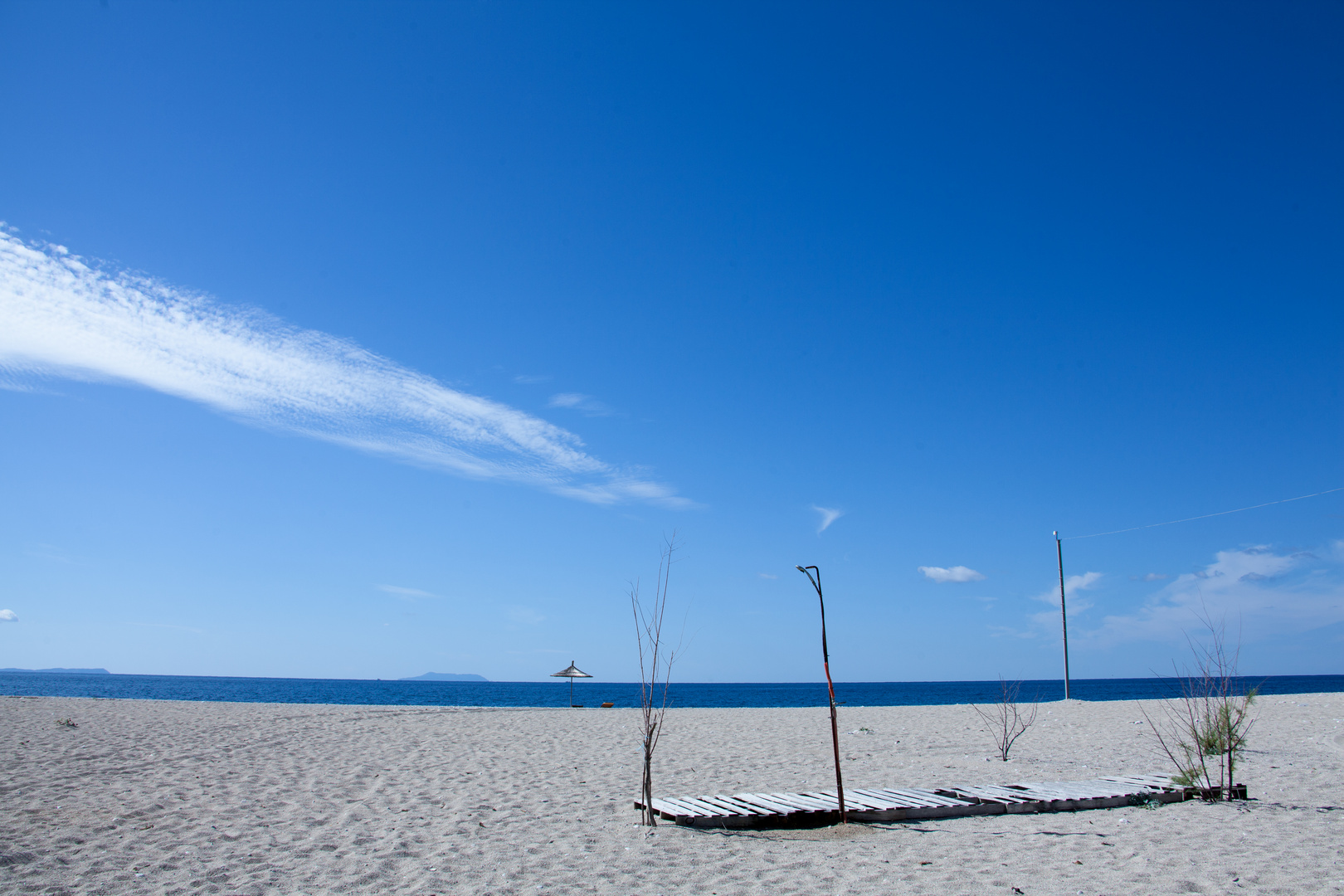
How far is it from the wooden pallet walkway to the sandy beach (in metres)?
0.15

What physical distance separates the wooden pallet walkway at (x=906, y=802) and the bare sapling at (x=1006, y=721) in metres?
2.57

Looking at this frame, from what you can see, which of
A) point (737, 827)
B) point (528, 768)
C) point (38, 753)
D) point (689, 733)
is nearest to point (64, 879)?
point (737, 827)

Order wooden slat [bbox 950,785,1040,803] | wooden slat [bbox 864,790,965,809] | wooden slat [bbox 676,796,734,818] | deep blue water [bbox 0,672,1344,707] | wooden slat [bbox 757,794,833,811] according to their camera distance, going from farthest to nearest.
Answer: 1. deep blue water [bbox 0,672,1344,707]
2. wooden slat [bbox 950,785,1040,803]
3. wooden slat [bbox 864,790,965,809]
4. wooden slat [bbox 757,794,833,811]
5. wooden slat [bbox 676,796,734,818]

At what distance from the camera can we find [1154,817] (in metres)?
6.46

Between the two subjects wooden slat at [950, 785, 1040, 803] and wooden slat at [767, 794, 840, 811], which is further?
wooden slat at [950, 785, 1040, 803]

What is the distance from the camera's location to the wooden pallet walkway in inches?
246

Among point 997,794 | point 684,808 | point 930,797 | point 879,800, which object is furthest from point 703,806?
point 997,794

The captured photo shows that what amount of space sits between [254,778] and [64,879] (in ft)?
13.1

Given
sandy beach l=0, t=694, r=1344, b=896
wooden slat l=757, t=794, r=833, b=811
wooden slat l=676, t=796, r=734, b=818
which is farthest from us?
wooden slat l=757, t=794, r=833, b=811

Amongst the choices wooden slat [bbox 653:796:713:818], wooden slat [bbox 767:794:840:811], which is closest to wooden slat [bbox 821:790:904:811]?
wooden slat [bbox 767:794:840:811]

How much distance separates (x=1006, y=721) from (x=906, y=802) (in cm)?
668

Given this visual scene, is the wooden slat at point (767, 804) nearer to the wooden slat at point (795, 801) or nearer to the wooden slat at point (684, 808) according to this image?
the wooden slat at point (795, 801)

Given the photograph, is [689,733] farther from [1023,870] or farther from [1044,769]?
[1023,870]

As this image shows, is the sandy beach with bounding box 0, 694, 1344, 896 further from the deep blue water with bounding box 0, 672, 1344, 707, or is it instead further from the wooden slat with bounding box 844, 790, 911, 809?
the deep blue water with bounding box 0, 672, 1344, 707
